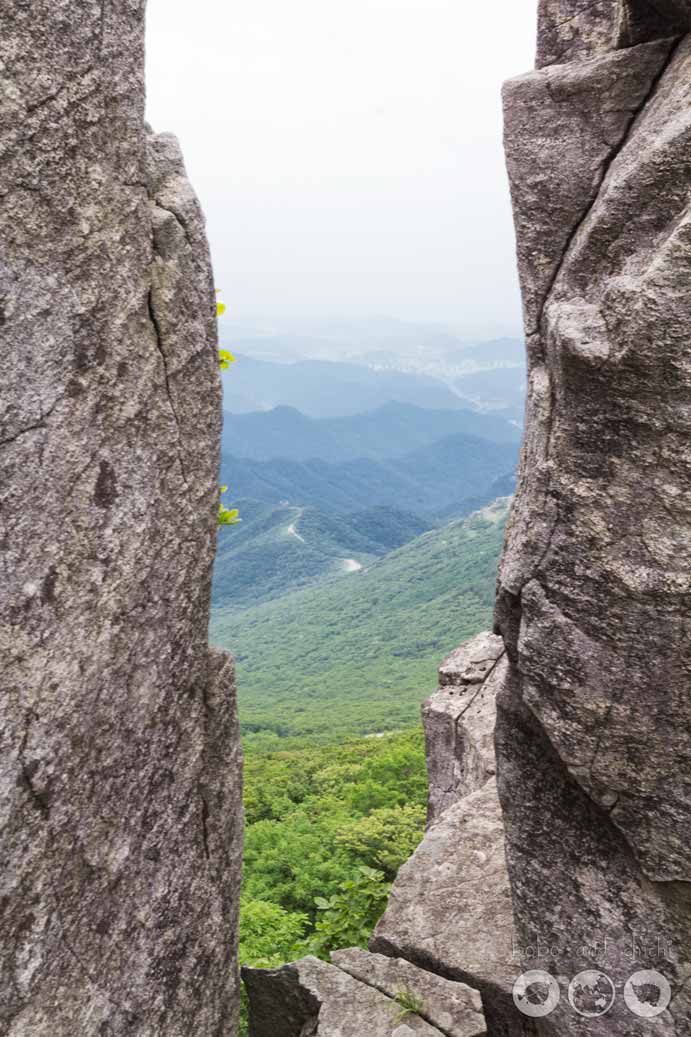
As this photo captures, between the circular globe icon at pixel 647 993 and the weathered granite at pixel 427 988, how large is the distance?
162 centimetres

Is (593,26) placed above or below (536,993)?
above

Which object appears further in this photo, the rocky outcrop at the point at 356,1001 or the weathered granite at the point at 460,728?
the weathered granite at the point at 460,728

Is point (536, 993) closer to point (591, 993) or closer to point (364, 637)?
point (591, 993)

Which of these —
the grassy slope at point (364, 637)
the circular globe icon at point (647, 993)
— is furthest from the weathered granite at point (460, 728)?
the grassy slope at point (364, 637)

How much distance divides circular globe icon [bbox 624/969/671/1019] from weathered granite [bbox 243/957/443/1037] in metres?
1.90

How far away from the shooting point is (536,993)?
8844 millimetres

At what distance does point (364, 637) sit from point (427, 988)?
103 meters

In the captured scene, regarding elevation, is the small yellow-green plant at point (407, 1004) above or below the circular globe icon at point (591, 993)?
below

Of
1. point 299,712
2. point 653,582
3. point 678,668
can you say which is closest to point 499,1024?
point 678,668

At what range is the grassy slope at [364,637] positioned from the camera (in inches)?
2731

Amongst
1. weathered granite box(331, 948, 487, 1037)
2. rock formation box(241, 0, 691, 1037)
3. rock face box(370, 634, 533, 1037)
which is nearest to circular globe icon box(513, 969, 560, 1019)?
rock formation box(241, 0, 691, 1037)

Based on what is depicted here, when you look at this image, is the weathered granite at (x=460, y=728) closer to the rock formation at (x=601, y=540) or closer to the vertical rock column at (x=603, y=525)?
the rock formation at (x=601, y=540)

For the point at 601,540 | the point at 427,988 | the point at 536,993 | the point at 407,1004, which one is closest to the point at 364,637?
the point at 427,988

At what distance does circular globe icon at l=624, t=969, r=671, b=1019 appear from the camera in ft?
25.5
